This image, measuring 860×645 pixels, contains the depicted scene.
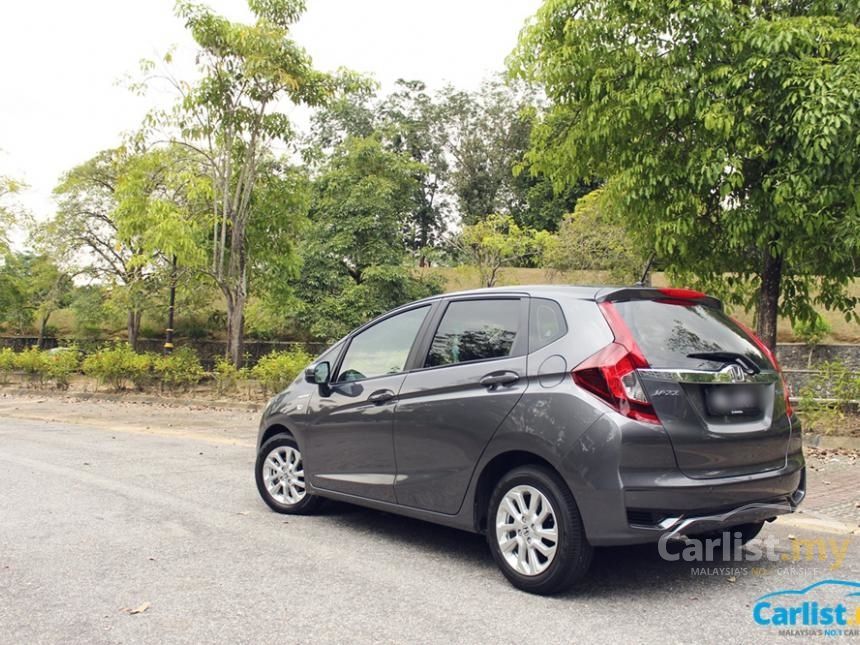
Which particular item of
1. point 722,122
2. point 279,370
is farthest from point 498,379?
point 279,370

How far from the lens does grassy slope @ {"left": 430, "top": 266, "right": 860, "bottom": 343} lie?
29.9m

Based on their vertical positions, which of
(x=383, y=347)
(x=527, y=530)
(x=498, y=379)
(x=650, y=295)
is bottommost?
(x=527, y=530)

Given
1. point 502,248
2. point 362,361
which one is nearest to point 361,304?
point 502,248

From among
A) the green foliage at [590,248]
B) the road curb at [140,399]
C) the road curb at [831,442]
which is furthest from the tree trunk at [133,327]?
the road curb at [831,442]

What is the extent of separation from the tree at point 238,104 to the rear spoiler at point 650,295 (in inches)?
564


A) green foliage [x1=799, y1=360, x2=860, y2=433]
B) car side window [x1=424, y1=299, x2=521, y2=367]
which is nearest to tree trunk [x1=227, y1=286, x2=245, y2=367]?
green foliage [x1=799, y1=360, x2=860, y2=433]

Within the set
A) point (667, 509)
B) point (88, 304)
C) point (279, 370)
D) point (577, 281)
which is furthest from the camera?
point (88, 304)

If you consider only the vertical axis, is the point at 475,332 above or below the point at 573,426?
above

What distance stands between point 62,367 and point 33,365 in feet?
5.47

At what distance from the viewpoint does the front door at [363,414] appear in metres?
5.32

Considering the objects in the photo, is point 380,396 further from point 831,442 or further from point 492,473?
point 831,442

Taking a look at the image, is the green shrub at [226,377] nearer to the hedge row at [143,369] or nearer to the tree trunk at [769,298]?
the hedge row at [143,369]

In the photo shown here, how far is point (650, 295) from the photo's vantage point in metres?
4.63

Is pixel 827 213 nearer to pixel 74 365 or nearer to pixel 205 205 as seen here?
pixel 205 205
